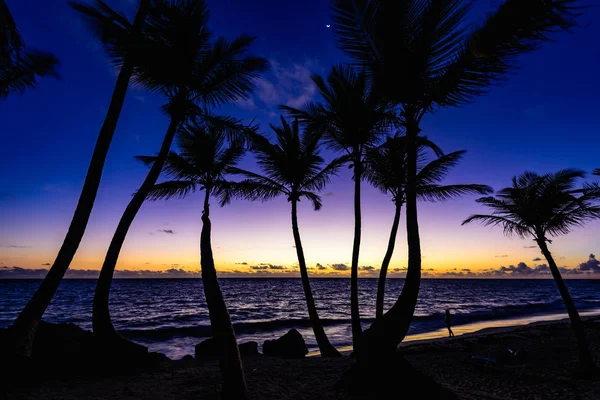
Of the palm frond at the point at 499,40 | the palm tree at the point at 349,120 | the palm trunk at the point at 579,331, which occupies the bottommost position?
the palm trunk at the point at 579,331

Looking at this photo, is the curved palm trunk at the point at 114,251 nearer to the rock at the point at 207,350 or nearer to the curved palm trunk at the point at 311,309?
the rock at the point at 207,350

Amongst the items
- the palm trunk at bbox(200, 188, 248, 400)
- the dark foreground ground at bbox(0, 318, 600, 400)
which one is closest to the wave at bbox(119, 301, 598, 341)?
the dark foreground ground at bbox(0, 318, 600, 400)

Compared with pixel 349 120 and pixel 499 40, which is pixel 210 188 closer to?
pixel 349 120

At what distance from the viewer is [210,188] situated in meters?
8.67

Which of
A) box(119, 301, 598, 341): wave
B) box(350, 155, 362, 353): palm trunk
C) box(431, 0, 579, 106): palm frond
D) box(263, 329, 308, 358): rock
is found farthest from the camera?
box(119, 301, 598, 341): wave

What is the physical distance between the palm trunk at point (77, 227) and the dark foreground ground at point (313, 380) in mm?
803

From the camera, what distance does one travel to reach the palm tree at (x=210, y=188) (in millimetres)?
5160

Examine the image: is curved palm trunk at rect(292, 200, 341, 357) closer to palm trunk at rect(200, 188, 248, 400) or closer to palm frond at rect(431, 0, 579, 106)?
palm trunk at rect(200, 188, 248, 400)

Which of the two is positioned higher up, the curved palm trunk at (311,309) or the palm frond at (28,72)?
the palm frond at (28,72)

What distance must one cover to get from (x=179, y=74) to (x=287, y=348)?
9736 millimetres

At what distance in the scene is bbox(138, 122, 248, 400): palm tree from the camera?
5.16 metres

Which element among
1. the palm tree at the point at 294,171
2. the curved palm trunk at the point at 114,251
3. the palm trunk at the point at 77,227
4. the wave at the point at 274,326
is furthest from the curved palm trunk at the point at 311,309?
the wave at the point at 274,326

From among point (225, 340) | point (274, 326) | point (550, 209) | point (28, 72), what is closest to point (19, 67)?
point (28, 72)

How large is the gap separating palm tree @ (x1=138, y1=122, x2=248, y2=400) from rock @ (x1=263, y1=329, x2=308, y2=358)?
5.70 meters
